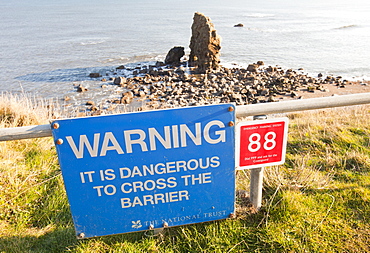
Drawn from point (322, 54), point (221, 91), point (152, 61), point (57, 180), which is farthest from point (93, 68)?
point (57, 180)

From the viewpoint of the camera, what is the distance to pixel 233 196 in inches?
102

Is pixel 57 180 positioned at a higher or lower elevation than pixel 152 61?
higher

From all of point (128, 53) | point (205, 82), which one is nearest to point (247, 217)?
point (205, 82)

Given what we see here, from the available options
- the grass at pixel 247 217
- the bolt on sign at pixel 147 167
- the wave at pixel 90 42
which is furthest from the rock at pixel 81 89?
the wave at pixel 90 42

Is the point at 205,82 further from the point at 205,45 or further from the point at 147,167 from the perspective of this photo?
the point at 147,167

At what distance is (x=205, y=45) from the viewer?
1000 inches

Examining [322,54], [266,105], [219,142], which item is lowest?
[322,54]

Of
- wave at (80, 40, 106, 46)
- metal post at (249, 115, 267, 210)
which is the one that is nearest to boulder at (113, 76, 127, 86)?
metal post at (249, 115, 267, 210)

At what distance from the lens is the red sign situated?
2420mm

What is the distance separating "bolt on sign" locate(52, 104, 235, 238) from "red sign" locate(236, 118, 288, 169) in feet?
0.39

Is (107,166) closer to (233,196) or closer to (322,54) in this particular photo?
(233,196)

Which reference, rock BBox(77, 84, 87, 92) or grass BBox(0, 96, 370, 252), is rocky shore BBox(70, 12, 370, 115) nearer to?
rock BBox(77, 84, 87, 92)

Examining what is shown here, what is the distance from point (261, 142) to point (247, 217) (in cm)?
74

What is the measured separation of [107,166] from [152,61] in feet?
92.1
